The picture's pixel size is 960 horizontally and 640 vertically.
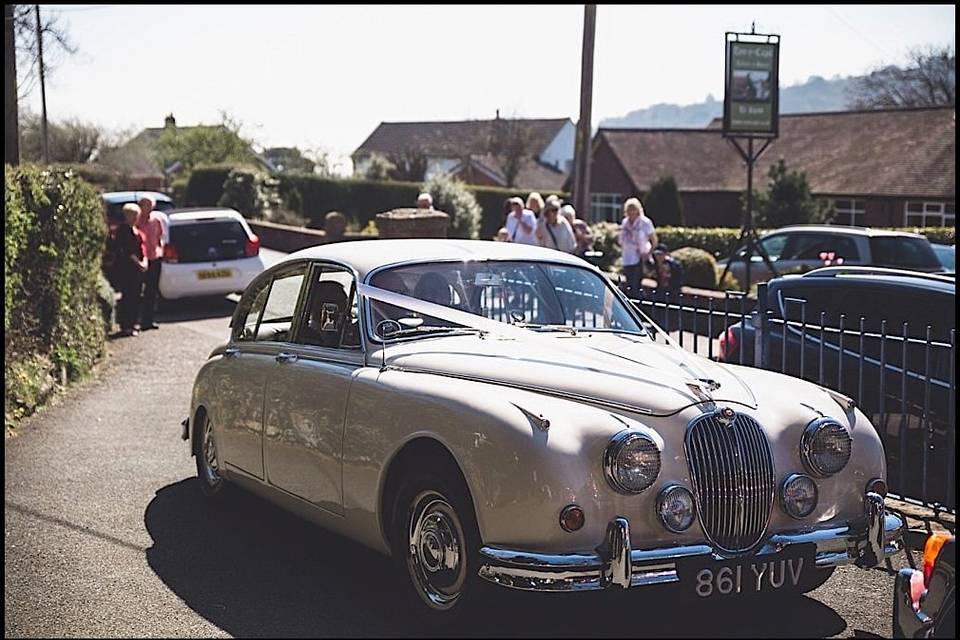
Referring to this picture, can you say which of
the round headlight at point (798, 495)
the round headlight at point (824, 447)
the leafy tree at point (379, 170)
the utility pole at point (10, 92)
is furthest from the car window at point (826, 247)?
the leafy tree at point (379, 170)

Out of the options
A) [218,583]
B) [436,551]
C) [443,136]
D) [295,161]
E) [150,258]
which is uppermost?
[443,136]

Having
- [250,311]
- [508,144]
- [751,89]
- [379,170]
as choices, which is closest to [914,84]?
[508,144]

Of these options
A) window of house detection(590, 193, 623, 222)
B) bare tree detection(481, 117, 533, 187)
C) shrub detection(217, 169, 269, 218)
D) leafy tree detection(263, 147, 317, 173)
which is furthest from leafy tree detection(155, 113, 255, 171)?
shrub detection(217, 169, 269, 218)

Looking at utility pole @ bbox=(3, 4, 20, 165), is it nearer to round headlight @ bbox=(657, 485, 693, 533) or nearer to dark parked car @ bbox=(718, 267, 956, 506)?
dark parked car @ bbox=(718, 267, 956, 506)

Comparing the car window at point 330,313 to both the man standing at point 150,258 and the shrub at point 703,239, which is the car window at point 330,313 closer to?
the man standing at point 150,258

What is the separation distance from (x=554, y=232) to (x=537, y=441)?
1259 centimetres

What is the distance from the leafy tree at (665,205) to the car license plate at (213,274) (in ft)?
85.4

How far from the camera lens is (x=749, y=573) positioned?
516 centimetres

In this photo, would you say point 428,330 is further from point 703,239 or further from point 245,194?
point 245,194

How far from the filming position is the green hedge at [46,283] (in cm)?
1097

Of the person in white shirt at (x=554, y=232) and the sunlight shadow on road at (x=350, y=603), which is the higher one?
the person in white shirt at (x=554, y=232)

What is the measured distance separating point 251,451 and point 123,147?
219 feet

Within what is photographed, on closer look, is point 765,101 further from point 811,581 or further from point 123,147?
point 123,147

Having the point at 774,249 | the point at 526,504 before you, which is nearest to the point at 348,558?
the point at 526,504
